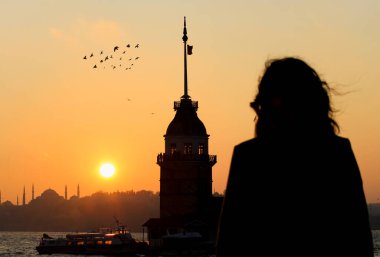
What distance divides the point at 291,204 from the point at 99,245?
108 m

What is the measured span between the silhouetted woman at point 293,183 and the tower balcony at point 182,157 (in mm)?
86481

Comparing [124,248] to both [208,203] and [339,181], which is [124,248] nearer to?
[208,203]

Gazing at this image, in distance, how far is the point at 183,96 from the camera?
9656 centimetres

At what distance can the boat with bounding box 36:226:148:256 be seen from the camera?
105 m

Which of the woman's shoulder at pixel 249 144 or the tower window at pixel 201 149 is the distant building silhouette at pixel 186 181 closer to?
the tower window at pixel 201 149

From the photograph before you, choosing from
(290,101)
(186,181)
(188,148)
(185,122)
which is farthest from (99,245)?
(290,101)

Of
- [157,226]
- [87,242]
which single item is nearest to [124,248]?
[87,242]

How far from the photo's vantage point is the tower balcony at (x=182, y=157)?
9112 cm

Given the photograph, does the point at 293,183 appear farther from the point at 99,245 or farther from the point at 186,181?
the point at 99,245

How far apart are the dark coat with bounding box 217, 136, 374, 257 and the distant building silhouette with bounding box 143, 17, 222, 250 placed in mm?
85993

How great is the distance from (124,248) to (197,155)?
20.5 m

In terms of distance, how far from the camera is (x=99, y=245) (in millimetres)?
110562

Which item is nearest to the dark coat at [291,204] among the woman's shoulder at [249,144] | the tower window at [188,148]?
the woman's shoulder at [249,144]

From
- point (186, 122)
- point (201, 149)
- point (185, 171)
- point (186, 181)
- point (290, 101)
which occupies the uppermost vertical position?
point (186, 122)
